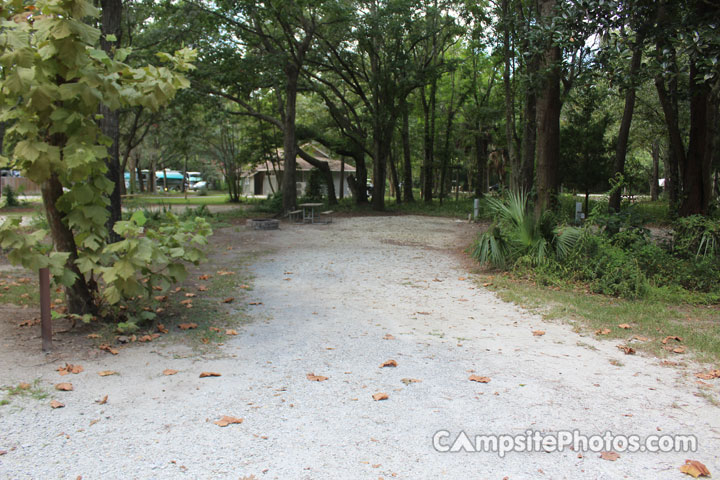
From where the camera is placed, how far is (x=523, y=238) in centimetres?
924

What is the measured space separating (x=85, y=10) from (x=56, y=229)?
2.11 meters

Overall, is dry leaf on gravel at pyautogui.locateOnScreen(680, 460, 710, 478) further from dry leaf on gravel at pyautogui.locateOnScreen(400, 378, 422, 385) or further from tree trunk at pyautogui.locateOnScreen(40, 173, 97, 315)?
tree trunk at pyautogui.locateOnScreen(40, 173, 97, 315)

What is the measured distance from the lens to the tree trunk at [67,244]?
4.98 m

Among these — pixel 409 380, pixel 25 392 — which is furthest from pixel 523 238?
pixel 25 392

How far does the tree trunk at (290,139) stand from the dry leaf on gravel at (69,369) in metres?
15.1

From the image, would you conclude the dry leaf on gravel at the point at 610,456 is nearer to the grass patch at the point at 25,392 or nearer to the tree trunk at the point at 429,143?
the grass patch at the point at 25,392

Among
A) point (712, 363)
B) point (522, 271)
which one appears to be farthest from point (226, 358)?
point (522, 271)

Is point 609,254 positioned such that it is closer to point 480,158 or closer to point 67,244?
point 67,244

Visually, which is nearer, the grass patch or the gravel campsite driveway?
the gravel campsite driveway

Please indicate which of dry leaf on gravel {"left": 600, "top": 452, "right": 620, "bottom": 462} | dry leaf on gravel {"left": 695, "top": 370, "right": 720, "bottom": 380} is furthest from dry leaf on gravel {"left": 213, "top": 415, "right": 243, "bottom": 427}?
dry leaf on gravel {"left": 695, "top": 370, "right": 720, "bottom": 380}

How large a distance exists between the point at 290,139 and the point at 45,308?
50.6ft

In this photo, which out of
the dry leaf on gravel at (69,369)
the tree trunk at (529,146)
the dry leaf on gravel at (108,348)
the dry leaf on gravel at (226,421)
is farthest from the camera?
the tree trunk at (529,146)

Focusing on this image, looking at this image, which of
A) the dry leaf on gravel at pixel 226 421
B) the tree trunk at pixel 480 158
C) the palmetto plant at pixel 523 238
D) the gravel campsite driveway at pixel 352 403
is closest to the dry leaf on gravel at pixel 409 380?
the gravel campsite driveway at pixel 352 403

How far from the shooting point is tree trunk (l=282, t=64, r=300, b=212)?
61.2 feet
